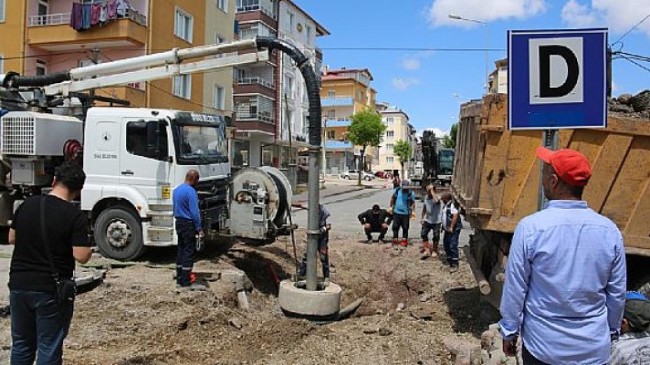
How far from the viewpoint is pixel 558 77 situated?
12.0 ft

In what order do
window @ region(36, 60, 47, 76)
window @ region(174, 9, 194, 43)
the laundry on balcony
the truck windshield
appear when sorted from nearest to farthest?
the truck windshield < the laundry on balcony < window @ region(36, 60, 47, 76) < window @ region(174, 9, 194, 43)

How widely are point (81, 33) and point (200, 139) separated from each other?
53.6 ft

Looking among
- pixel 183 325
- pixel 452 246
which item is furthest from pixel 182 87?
pixel 183 325

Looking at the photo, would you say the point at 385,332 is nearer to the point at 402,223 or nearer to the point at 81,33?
the point at 402,223

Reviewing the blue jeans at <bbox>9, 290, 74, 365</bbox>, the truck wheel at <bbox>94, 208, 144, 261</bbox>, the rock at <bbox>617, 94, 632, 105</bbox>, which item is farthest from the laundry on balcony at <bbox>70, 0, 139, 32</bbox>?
the blue jeans at <bbox>9, 290, 74, 365</bbox>

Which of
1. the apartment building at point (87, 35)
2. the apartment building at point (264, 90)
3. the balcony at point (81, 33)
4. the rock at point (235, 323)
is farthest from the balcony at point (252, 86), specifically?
the rock at point (235, 323)

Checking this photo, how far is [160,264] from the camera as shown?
981 centimetres

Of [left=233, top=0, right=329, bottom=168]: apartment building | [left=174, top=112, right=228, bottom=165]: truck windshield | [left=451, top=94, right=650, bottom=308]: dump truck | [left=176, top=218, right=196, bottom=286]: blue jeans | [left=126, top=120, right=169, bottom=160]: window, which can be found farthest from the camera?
[left=233, top=0, right=329, bottom=168]: apartment building

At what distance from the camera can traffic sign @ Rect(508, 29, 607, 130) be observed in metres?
3.60

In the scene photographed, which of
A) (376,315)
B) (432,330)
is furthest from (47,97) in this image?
(432,330)

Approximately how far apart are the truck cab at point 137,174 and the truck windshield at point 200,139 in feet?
0.06

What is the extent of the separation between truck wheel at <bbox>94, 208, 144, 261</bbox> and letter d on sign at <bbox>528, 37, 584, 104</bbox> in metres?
7.56

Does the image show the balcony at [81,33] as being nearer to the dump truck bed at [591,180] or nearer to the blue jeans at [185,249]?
the blue jeans at [185,249]

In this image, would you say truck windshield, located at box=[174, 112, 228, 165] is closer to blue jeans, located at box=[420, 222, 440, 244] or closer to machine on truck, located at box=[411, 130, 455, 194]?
blue jeans, located at box=[420, 222, 440, 244]
